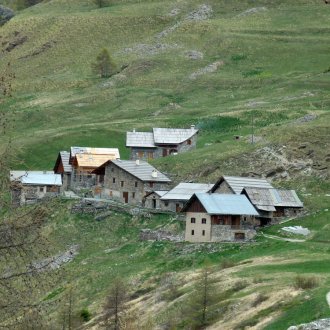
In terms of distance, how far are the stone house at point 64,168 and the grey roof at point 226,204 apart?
27.2 m

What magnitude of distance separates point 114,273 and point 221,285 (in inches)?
599

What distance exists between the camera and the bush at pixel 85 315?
74.9m

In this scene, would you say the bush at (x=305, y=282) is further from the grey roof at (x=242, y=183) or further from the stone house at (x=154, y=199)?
the stone house at (x=154, y=199)

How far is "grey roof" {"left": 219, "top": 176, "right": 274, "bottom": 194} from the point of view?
96.6 metres

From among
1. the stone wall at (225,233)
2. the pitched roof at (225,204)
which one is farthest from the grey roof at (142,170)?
the stone wall at (225,233)

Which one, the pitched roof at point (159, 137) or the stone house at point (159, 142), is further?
the pitched roof at point (159, 137)

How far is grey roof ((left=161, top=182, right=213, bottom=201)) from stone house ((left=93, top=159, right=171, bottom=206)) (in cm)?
458

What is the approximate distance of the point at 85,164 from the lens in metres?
116

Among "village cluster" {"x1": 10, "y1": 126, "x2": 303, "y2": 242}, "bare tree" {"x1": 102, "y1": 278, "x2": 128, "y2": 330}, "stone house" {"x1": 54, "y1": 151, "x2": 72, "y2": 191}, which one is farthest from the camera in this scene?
"stone house" {"x1": 54, "y1": 151, "x2": 72, "y2": 191}

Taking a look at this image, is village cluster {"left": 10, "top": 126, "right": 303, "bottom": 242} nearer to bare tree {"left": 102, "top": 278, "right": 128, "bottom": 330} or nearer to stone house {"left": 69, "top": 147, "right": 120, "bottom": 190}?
stone house {"left": 69, "top": 147, "right": 120, "bottom": 190}

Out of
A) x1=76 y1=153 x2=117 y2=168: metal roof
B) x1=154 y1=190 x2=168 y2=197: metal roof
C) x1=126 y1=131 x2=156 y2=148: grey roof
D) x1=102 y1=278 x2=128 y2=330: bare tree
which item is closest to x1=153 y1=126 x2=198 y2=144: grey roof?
x1=126 y1=131 x2=156 y2=148: grey roof

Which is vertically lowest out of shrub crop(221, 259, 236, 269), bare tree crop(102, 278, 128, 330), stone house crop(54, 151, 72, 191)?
bare tree crop(102, 278, 128, 330)

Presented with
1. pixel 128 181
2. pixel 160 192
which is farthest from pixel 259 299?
pixel 128 181

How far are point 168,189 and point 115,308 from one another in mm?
35598
